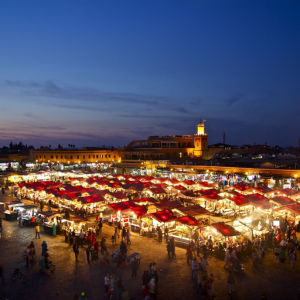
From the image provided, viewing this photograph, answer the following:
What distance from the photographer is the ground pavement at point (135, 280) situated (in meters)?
8.65

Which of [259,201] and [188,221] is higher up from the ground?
[259,201]

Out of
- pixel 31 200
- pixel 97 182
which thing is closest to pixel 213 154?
pixel 97 182

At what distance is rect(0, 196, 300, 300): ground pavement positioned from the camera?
8.65 m

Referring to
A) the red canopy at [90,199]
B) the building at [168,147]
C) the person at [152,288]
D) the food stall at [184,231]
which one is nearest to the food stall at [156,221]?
the food stall at [184,231]

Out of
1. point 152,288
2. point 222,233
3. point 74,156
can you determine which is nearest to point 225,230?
point 222,233

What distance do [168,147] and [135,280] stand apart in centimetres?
5421

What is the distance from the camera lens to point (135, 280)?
31.2 feet

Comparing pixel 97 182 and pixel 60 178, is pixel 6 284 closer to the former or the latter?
pixel 97 182

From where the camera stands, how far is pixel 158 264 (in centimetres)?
1087

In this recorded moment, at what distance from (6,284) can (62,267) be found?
197 cm

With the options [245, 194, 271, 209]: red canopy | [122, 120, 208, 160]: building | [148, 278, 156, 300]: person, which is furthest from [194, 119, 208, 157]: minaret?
[148, 278, 156, 300]: person

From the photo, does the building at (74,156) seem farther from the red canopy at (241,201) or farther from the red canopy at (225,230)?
the red canopy at (225,230)

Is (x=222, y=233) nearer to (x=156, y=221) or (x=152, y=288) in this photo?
(x=156, y=221)

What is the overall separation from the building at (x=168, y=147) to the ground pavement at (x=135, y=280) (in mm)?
47444
